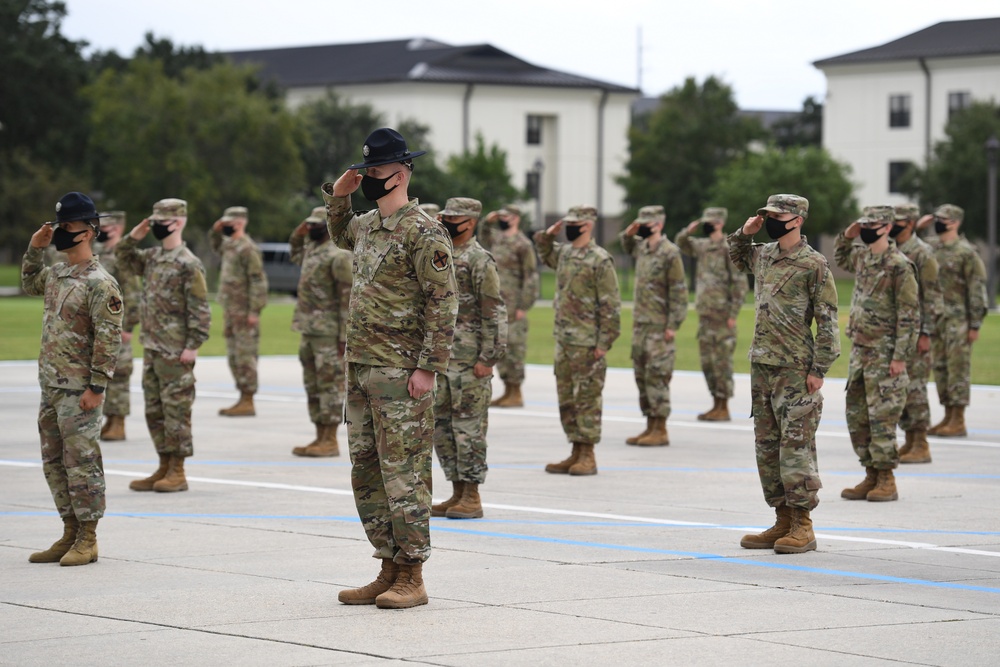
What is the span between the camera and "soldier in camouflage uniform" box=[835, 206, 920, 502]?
460 inches

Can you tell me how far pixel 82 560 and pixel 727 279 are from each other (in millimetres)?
10123

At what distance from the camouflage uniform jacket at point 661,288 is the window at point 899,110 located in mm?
66375

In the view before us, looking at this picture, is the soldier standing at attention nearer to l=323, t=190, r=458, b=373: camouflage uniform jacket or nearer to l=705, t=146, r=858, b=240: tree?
l=323, t=190, r=458, b=373: camouflage uniform jacket

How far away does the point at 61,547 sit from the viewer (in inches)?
361

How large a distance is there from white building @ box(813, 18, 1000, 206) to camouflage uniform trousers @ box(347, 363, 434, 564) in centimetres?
7202

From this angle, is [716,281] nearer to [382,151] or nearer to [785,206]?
[785,206]

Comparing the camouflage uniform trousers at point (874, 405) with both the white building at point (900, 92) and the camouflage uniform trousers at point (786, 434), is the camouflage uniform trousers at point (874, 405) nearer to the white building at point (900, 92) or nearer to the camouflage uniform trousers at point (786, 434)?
the camouflage uniform trousers at point (786, 434)

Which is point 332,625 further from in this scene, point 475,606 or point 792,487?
point 792,487

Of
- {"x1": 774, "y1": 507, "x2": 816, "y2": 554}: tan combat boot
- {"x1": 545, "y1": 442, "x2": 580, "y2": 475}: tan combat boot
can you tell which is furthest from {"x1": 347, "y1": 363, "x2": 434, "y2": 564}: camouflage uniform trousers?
{"x1": 545, "y1": 442, "x2": 580, "y2": 475}: tan combat boot

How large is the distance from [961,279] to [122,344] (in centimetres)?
837

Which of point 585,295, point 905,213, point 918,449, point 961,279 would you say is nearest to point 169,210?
point 585,295

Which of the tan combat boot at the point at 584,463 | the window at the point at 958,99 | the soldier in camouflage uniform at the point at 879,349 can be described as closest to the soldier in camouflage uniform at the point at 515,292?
the tan combat boot at the point at 584,463

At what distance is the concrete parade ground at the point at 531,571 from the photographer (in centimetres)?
702

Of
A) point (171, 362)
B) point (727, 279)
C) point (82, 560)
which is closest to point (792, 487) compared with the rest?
point (82, 560)
